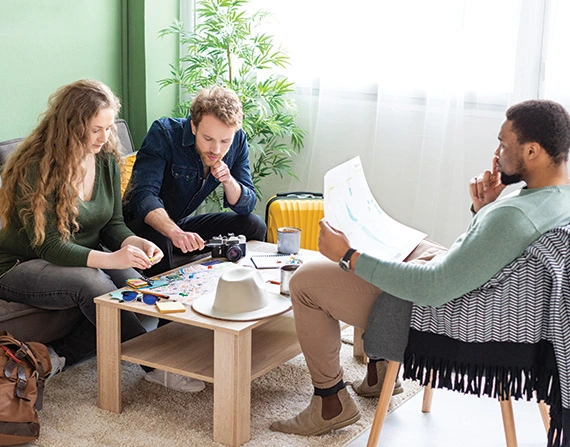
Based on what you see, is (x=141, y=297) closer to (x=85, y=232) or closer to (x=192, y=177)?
(x=85, y=232)

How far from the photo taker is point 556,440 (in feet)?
6.24

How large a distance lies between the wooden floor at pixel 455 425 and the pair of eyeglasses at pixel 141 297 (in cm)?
73

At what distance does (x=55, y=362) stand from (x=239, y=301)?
0.79 m

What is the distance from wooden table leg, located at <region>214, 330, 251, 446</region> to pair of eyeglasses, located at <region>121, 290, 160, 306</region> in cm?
26

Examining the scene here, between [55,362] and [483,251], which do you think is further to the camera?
[55,362]

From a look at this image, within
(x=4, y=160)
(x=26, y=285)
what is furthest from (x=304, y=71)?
(x=26, y=285)

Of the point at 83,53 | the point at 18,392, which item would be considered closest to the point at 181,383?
the point at 18,392

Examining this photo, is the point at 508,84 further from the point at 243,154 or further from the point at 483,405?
the point at 483,405

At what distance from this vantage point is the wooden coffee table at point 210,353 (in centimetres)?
218

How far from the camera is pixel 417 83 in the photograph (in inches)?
142

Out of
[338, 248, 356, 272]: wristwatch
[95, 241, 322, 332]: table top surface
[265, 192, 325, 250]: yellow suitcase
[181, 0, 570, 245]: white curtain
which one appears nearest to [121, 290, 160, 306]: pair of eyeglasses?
[95, 241, 322, 332]: table top surface

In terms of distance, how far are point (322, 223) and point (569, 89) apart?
5.25 ft

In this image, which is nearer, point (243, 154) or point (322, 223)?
point (322, 223)

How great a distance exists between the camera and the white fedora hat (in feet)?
7.37
